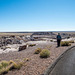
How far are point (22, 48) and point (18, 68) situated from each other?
38.7 ft

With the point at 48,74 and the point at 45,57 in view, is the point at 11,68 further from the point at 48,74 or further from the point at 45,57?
the point at 45,57

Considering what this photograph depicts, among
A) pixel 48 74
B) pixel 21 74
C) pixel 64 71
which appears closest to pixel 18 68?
pixel 21 74

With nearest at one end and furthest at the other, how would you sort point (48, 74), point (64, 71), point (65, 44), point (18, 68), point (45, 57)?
point (48, 74) → point (64, 71) → point (18, 68) → point (45, 57) → point (65, 44)

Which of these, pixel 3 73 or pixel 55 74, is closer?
pixel 55 74

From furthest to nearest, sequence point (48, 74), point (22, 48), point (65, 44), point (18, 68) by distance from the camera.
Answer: point (22, 48) → point (65, 44) → point (18, 68) → point (48, 74)

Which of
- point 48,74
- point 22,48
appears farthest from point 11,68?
point 22,48

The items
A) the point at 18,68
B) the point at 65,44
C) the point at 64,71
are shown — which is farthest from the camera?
the point at 65,44

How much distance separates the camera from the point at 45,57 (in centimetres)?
947

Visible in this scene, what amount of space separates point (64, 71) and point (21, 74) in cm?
262

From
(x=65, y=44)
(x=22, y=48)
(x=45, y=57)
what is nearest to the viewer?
(x=45, y=57)

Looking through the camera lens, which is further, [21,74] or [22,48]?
[22,48]

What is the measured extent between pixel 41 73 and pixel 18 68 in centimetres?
182

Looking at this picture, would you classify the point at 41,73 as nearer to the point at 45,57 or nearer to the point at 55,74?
the point at 55,74

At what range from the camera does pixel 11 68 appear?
6844 mm
